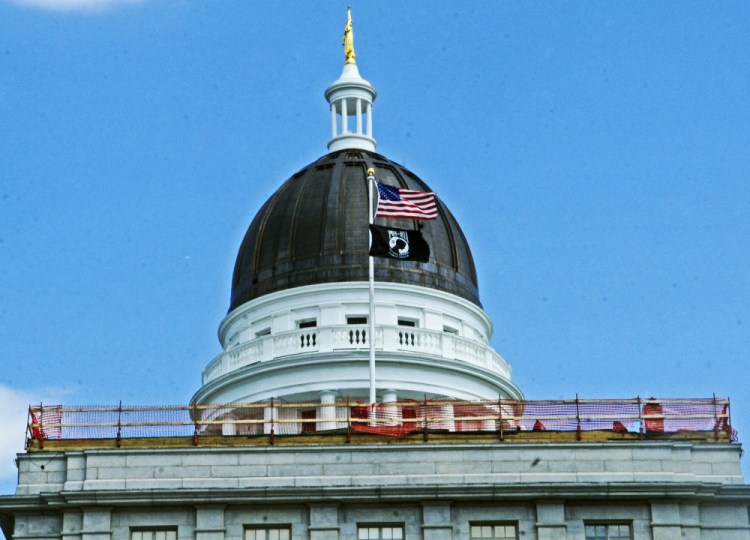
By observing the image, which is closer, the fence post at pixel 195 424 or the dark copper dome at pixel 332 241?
the fence post at pixel 195 424

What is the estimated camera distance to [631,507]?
60.0 meters

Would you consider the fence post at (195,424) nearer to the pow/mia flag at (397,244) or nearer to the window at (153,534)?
the window at (153,534)

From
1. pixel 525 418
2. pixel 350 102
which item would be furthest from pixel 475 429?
pixel 350 102

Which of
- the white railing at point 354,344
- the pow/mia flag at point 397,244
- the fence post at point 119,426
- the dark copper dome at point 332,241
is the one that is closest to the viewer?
the fence post at point 119,426

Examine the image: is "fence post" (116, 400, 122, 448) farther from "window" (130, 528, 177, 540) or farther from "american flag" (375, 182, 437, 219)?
"american flag" (375, 182, 437, 219)

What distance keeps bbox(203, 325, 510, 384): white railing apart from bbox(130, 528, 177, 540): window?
91.9ft

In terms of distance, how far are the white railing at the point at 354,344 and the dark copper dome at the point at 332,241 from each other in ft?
9.10

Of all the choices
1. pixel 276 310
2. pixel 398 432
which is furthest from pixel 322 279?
pixel 398 432

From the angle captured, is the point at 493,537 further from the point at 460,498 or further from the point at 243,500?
the point at 243,500

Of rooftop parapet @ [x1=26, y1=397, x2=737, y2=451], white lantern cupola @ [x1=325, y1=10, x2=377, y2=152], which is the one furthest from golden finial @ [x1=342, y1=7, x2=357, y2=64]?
rooftop parapet @ [x1=26, y1=397, x2=737, y2=451]

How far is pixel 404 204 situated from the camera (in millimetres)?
76375

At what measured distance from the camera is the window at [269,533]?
59719mm

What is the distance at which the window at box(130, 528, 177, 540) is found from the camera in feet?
196

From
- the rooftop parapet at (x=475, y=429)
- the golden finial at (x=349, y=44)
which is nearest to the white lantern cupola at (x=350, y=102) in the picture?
the golden finial at (x=349, y=44)
